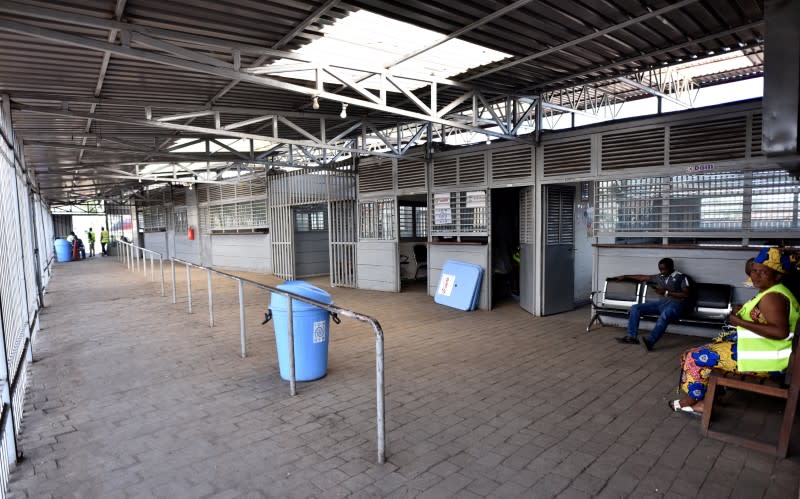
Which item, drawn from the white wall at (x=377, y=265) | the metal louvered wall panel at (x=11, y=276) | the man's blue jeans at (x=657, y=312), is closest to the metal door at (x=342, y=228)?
the white wall at (x=377, y=265)

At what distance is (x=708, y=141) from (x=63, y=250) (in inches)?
1060

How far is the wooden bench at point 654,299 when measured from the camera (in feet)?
17.1

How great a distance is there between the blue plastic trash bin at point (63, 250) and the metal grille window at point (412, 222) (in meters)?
20.5

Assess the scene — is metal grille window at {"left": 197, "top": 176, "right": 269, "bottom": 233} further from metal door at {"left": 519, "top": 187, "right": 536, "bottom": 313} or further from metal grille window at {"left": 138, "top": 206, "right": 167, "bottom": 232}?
metal door at {"left": 519, "top": 187, "right": 536, "bottom": 313}

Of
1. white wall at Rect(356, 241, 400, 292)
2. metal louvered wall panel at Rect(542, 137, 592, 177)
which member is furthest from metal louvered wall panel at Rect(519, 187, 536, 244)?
white wall at Rect(356, 241, 400, 292)

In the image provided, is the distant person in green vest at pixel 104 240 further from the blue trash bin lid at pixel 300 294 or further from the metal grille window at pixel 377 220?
the blue trash bin lid at pixel 300 294

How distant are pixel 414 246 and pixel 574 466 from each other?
870cm

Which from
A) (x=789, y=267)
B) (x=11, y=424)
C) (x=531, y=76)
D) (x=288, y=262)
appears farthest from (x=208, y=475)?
(x=288, y=262)

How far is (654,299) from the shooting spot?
19.2 ft

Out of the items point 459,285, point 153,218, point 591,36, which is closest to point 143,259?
point 153,218

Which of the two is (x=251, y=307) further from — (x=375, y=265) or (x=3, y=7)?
(x=3, y=7)

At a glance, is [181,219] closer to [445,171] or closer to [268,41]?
[445,171]

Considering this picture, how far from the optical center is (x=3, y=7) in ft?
10.7

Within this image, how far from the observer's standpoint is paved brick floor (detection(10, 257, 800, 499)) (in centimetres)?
264
